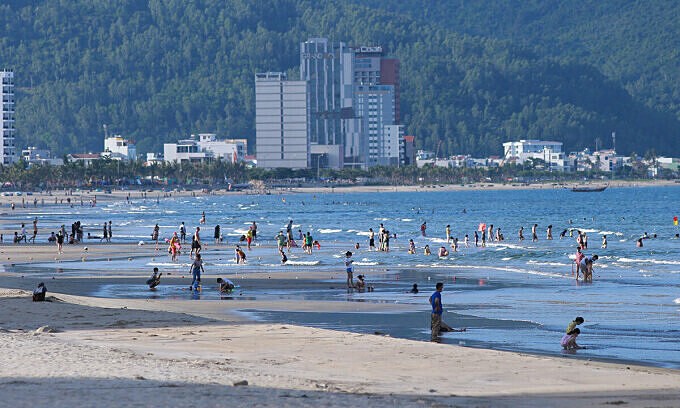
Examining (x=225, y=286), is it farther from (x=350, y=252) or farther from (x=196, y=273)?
(x=350, y=252)

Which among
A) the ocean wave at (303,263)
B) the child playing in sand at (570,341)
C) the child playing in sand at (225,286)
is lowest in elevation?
the ocean wave at (303,263)

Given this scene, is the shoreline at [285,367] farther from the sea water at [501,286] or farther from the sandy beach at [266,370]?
the sea water at [501,286]

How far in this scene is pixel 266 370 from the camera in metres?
20.7

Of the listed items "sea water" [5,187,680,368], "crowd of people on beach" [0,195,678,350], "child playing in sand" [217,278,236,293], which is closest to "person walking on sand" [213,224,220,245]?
"crowd of people on beach" [0,195,678,350]

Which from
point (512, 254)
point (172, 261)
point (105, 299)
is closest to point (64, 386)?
point (105, 299)

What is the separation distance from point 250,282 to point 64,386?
27166mm

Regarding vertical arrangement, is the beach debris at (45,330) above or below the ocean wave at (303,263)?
above

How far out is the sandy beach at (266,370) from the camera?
56.8ft

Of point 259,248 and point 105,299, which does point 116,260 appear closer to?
point 259,248

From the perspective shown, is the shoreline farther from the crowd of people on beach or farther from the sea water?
the sea water

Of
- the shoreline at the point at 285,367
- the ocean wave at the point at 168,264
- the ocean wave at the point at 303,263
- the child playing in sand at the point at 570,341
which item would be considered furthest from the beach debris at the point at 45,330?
the ocean wave at the point at 303,263

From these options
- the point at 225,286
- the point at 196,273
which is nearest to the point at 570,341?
the point at 225,286

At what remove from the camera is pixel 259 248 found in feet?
227

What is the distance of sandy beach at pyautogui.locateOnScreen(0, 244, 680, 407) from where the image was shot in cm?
1731
